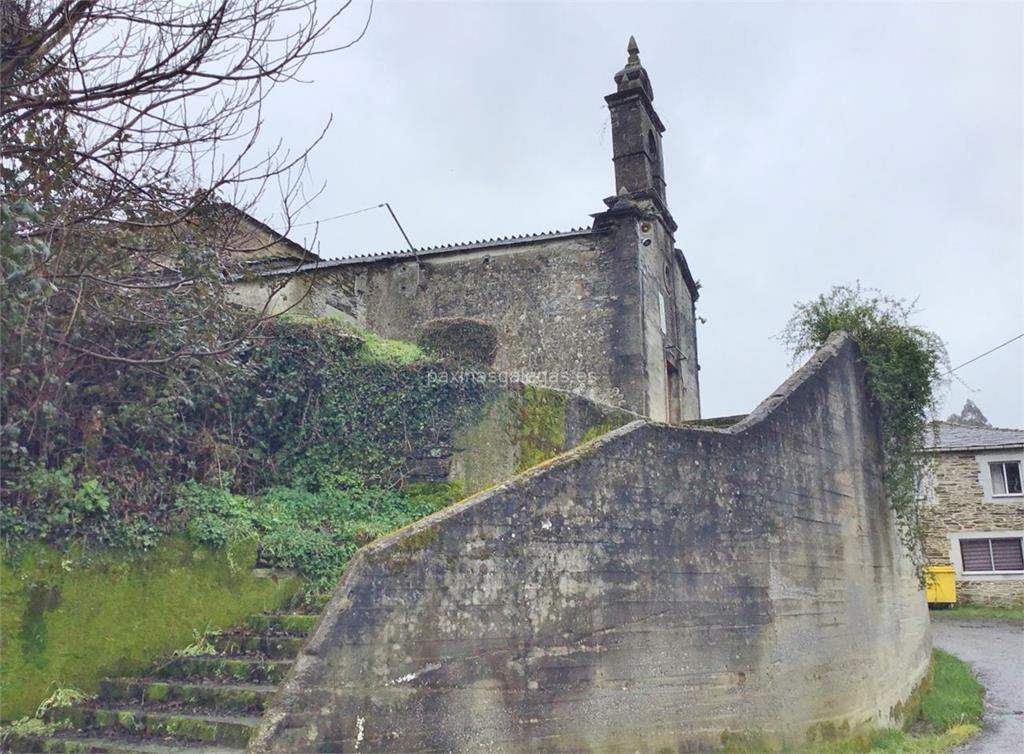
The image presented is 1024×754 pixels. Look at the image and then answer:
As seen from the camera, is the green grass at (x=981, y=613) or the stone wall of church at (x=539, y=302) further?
the green grass at (x=981, y=613)

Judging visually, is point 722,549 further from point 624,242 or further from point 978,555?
point 978,555

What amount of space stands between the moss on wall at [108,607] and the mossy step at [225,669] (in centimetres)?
25

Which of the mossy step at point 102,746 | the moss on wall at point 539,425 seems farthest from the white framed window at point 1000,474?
the mossy step at point 102,746

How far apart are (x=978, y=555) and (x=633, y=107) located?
16.6m

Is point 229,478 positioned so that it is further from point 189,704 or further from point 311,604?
point 189,704

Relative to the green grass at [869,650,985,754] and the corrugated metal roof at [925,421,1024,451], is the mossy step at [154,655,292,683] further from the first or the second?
the corrugated metal roof at [925,421,1024,451]

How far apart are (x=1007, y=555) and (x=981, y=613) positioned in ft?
7.55

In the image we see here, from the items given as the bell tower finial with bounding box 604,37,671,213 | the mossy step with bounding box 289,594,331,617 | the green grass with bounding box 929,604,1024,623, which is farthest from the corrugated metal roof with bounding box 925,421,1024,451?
the mossy step with bounding box 289,594,331,617

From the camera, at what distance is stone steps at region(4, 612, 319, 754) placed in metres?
5.56

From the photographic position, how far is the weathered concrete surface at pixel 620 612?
5.28 m

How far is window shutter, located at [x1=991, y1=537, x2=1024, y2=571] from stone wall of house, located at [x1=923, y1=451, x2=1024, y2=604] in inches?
11.2

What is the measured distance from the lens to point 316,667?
16.3 feet

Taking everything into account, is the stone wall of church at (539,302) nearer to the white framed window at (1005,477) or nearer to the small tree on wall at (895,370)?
the small tree on wall at (895,370)

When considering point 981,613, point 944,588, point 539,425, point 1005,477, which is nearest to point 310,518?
point 539,425
